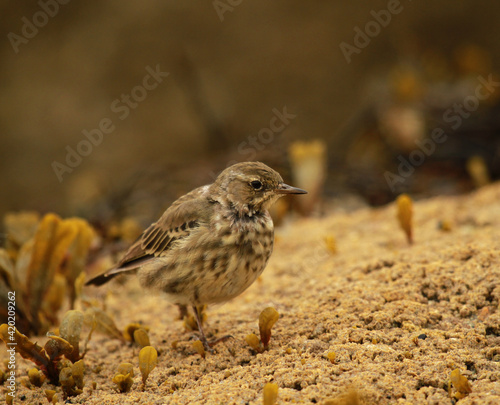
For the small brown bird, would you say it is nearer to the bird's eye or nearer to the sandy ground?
the bird's eye

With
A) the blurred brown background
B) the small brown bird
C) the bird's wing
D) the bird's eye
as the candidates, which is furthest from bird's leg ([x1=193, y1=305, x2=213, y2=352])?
the blurred brown background

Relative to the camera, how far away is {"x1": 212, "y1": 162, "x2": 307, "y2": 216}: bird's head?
4.07 metres

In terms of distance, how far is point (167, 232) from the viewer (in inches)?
160

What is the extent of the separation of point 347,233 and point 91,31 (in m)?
6.32

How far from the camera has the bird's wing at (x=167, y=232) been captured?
3.97m

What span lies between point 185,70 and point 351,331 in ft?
24.1

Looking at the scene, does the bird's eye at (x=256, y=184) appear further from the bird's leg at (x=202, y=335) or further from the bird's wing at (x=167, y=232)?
the bird's leg at (x=202, y=335)

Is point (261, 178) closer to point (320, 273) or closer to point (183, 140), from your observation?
point (320, 273)

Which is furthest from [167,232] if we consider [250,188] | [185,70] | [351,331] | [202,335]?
[185,70]

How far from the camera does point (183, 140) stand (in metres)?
10.3

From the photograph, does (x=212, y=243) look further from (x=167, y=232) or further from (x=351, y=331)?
(x=351, y=331)

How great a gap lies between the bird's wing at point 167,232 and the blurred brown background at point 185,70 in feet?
16.0

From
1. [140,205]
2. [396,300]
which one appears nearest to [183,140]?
[140,205]

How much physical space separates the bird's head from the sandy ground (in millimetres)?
734
